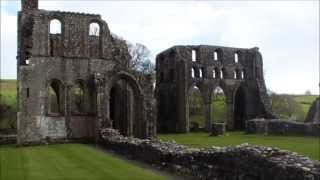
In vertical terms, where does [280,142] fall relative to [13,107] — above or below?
below

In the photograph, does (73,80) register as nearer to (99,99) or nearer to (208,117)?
(99,99)

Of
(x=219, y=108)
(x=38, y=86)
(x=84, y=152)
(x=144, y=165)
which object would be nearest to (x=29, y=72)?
(x=38, y=86)

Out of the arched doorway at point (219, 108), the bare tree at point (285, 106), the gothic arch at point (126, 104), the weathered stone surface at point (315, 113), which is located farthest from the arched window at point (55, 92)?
the bare tree at point (285, 106)

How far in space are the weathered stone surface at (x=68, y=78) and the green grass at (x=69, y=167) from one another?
8944 millimetres

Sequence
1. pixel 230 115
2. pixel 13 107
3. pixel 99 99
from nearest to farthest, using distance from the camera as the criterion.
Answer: pixel 99 99
pixel 230 115
pixel 13 107

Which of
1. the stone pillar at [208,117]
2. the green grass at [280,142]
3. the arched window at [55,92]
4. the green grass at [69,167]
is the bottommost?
the green grass at [69,167]

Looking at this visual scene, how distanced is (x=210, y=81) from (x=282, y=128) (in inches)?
529

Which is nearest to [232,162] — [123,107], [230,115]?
[123,107]

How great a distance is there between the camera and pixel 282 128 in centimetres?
4294

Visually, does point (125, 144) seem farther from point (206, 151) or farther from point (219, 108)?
point (219, 108)

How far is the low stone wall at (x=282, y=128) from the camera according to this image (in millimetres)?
40219

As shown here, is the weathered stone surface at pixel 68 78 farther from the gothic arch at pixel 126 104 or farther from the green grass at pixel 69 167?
the green grass at pixel 69 167

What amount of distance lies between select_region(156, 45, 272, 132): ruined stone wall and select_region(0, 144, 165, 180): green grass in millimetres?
28015

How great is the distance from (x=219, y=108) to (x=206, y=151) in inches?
2228
